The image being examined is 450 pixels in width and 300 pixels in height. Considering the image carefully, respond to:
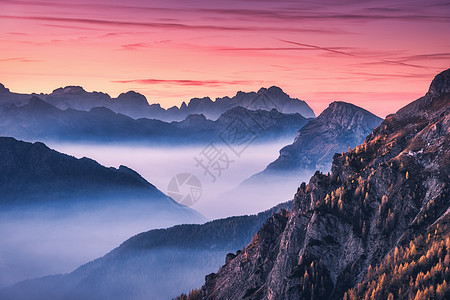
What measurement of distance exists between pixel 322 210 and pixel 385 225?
725 inches

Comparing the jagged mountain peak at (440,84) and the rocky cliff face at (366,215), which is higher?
the jagged mountain peak at (440,84)

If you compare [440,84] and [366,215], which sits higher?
[440,84]

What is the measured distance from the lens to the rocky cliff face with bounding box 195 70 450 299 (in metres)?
109

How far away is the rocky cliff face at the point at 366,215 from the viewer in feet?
356

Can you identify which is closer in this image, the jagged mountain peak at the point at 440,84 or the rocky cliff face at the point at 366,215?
the rocky cliff face at the point at 366,215

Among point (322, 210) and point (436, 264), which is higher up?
point (322, 210)

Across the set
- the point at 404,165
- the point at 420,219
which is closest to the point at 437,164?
the point at 404,165

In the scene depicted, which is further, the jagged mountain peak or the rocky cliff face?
the jagged mountain peak

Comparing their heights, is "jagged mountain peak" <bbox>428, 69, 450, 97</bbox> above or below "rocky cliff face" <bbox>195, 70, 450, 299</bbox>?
above

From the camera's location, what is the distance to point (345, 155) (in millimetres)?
148000

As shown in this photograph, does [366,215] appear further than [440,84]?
No

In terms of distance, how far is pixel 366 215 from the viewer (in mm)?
118438

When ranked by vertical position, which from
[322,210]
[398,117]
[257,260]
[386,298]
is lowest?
[386,298]

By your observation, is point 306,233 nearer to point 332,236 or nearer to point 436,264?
point 332,236
